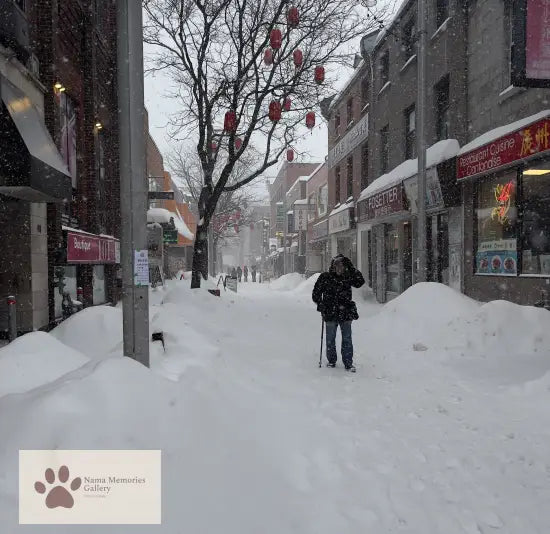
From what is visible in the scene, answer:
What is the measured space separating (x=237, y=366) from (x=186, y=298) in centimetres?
647

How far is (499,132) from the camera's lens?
31.9 feet

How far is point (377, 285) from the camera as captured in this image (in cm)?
1855

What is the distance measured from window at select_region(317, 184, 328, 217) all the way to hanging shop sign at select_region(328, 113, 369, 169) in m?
3.51

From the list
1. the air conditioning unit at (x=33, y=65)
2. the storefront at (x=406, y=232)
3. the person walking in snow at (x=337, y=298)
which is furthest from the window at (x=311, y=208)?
the person walking in snow at (x=337, y=298)

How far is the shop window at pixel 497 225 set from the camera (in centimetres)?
982

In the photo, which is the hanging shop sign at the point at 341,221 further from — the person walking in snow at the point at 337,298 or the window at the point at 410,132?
the person walking in snow at the point at 337,298

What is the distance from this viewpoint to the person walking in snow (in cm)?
696

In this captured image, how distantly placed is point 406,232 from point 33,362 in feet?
44.2

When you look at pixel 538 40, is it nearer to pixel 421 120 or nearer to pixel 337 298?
pixel 421 120

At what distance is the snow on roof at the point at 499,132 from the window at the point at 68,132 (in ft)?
29.6

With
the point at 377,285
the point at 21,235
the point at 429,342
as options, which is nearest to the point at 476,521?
the point at 429,342

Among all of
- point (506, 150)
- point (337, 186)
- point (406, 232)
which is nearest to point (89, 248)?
point (506, 150)

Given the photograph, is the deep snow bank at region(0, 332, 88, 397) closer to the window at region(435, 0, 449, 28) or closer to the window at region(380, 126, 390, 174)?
the window at region(435, 0, 449, 28)

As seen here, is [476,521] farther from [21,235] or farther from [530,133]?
[21,235]
